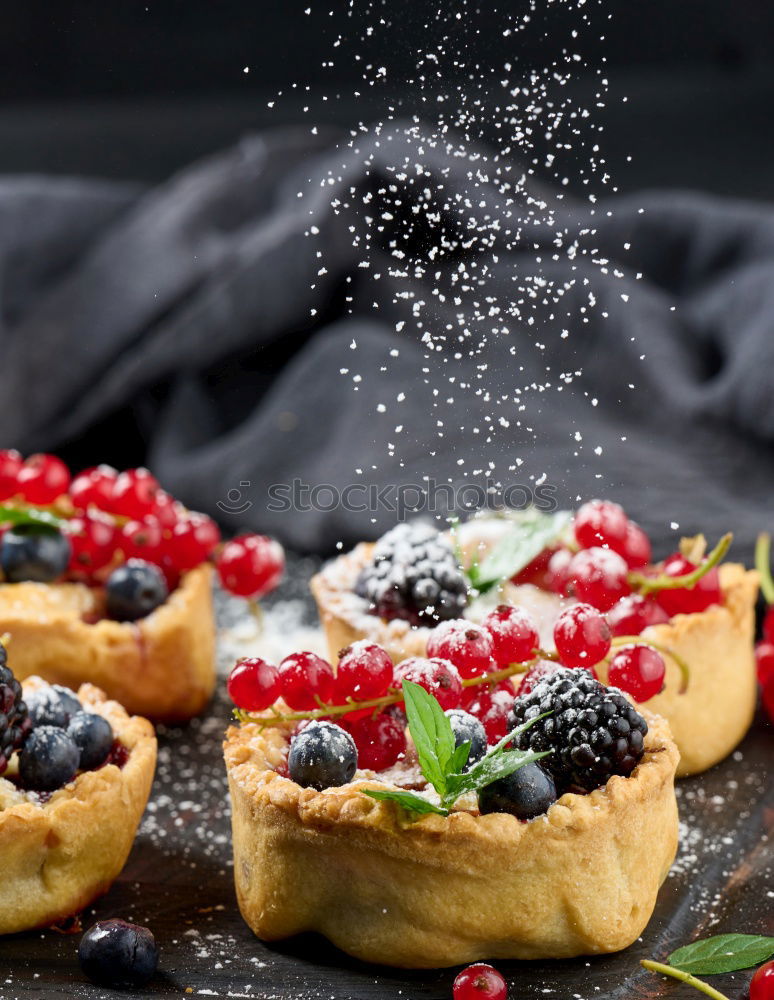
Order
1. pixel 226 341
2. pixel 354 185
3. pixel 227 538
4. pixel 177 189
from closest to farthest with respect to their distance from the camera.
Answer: pixel 354 185 < pixel 227 538 < pixel 226 341 < pixel 177 189

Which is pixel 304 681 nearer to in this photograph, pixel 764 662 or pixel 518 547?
pixel 518 547

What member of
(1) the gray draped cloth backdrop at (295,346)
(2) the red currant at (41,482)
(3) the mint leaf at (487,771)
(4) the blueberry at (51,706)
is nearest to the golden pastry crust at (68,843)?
(4) the blueberry at (51,706)

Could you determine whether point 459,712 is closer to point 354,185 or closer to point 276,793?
point 276,793

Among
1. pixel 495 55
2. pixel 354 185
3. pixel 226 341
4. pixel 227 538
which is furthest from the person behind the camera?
pixel 226 341

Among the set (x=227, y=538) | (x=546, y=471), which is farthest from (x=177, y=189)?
(x=546, y=471)

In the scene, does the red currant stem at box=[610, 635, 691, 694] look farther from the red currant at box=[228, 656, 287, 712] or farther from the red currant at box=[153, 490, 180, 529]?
the red currant at box=[153, 490, 180, 529]

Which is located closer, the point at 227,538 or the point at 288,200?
the point at 227,538

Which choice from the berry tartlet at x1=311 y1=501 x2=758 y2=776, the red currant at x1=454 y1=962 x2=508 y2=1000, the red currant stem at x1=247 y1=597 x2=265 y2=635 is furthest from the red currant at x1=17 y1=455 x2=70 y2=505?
the red currant at x1=454 y1=962 x2=508 y2=1000
